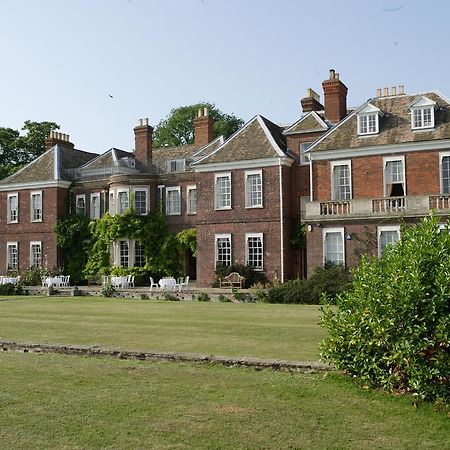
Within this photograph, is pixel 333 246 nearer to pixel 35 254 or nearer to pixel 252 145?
pixel 252 145

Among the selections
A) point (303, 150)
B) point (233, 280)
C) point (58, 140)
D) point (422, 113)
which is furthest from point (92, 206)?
point (422, 113)

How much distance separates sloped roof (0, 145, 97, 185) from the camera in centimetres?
4041

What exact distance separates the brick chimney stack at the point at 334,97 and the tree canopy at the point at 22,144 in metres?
34.7

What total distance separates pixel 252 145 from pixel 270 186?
2620mm

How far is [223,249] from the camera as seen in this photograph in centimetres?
3312

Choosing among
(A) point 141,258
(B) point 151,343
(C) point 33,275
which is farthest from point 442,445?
(C) point 33,275

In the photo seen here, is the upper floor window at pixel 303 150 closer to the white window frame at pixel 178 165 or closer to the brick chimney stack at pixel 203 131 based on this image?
the white window frame at pixel 178 165

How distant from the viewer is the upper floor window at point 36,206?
133 feet

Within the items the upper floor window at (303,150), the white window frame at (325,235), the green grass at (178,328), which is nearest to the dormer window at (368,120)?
the upper floor window at (303,150)

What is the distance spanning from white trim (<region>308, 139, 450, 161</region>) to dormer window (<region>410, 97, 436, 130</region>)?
0.95 metres

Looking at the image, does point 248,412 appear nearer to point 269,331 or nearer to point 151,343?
point 151,343

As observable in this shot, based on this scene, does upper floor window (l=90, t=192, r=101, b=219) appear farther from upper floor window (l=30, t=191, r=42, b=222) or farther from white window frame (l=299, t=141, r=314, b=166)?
white window frame (l=299, t=141, r=314, b=166)

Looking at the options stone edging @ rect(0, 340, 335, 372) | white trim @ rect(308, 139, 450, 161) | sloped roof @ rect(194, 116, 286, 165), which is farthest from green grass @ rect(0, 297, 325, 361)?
sloped roof @ rect(194, 116, 286, 165)

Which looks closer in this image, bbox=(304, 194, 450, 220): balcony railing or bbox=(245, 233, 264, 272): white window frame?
bbox=(304, 194, 450, 220): balcony railing
